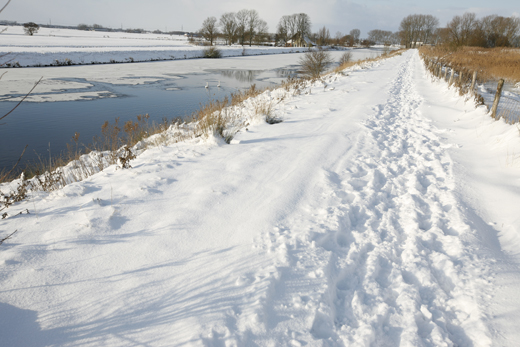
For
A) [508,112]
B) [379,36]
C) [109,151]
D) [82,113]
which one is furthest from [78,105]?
[379,36]

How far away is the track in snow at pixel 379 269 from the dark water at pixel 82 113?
557 cm

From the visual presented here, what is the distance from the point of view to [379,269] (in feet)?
8.56

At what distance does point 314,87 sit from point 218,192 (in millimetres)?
10909

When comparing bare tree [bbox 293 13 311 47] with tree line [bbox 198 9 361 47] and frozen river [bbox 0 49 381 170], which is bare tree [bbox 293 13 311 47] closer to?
tree line [bbox 198 9 361 47]

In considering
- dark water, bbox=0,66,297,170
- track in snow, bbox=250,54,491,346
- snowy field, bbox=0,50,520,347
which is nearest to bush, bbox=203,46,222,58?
dark water, bbox=0,66,297,170

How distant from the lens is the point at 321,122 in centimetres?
719

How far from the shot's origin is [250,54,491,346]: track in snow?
208cm

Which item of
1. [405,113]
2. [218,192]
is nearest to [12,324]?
[218,192]

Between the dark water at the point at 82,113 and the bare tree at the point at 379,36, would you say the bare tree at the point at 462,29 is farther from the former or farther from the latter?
the bare tree at the point at 379,36

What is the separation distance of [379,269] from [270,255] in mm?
1033

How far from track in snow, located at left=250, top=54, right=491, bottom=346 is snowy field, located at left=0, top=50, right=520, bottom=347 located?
13mm

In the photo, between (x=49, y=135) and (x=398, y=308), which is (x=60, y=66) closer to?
(x=49, y=135)

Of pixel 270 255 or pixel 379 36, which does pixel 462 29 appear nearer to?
pixel 270 255


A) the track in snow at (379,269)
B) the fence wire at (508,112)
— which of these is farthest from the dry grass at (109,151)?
the fence wire at (508,112)
